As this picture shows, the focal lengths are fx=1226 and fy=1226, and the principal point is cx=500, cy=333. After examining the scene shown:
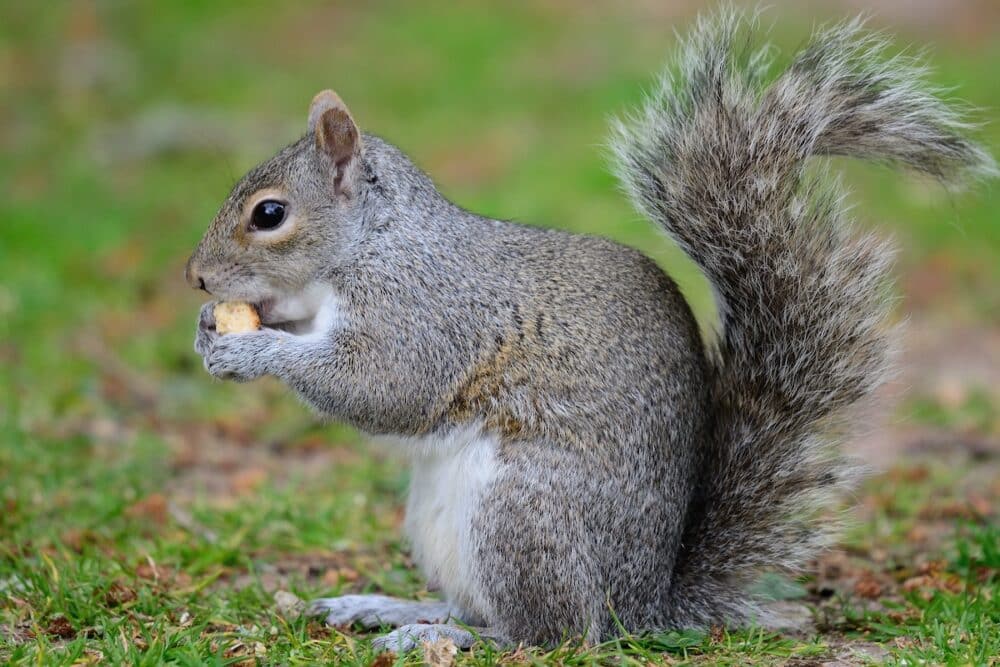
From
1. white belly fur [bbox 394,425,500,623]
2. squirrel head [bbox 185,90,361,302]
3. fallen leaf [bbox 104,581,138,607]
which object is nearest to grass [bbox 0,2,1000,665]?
fallen leaf [bbox 104,581,138,607]

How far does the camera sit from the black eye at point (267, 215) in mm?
2633

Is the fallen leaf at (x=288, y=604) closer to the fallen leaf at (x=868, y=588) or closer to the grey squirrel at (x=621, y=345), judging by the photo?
the grey squirrel at (x=621, y=345)

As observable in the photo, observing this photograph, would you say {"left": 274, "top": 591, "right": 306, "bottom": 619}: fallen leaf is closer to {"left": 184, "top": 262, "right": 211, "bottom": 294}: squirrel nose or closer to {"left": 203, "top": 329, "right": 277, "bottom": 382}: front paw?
{"left": 203, "top": 329, "right": 277, "bottom": 382}: front paw

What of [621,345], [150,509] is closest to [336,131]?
[621,345]

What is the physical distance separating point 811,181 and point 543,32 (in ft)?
24.1

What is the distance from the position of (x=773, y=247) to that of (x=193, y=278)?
3.99ft

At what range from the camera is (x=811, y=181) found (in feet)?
8.16

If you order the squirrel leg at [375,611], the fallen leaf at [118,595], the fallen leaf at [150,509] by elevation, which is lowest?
the fallen leaf at [118,595]

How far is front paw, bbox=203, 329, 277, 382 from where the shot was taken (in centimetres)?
256

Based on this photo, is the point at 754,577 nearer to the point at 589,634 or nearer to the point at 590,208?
the point at 589,634

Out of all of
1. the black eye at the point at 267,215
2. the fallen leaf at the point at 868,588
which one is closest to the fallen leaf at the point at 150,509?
the black eye at the point at 267,215

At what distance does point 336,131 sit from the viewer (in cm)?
266

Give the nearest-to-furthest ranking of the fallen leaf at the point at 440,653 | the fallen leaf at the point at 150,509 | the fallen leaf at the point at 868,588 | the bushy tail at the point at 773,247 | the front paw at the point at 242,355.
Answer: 1. the fallen leaf at the point at 440,653
2. the bushy tail at the point at 773,247
3. the front paw at the point at 242,355
4. the fallen leaf at the point at 868,588
5. the fallen leaf at the point at 150,509

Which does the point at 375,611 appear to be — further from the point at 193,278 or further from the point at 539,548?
the point at 193,278
